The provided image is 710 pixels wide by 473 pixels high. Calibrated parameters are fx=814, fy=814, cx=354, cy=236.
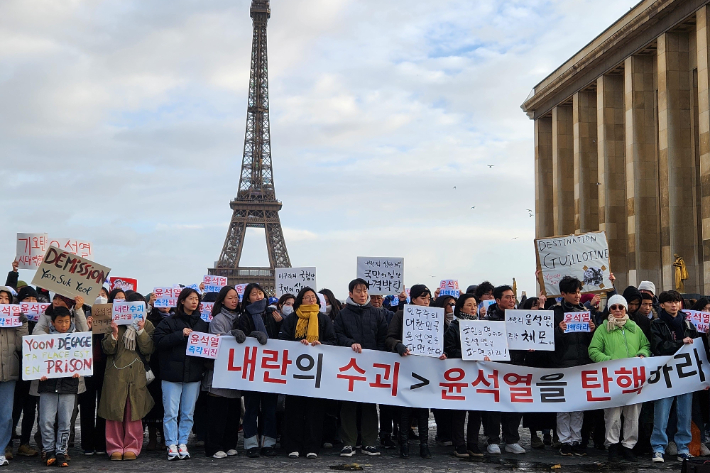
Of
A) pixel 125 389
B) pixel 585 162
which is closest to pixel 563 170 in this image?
pixel 585 162

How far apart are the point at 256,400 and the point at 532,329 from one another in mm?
3546

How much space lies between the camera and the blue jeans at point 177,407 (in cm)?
963

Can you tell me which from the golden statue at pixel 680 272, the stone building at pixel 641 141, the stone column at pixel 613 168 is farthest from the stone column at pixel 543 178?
the golden statue at pixel 680 272

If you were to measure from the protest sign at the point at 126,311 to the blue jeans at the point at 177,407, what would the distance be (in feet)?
2.82

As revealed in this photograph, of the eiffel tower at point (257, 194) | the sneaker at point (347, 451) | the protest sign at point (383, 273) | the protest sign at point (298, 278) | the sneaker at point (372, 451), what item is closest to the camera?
the sneaker at point (347, 451)

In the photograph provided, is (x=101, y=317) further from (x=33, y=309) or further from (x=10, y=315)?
(x=10, y=315)

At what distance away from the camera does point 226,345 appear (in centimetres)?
988

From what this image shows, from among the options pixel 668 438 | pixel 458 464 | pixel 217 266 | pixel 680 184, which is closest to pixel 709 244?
pixel 680 184

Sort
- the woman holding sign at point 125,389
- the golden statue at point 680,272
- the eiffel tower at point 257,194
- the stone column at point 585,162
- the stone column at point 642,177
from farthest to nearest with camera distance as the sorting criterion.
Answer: the eiffel tower at point 257,194 → the stone column at point 585,162 → the stone column at point 642,177 → the golden statue at point 680,272 → the woman holding sign at point 125,389

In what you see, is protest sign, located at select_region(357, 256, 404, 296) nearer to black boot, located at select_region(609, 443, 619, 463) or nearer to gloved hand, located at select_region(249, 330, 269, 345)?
gloved hand, located at select_region(249, 330, 269, 345)

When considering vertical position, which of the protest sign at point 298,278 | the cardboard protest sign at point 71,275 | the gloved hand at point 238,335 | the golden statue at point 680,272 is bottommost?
the gloved hand at point 238,335

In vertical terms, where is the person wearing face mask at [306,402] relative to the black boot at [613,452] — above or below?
above

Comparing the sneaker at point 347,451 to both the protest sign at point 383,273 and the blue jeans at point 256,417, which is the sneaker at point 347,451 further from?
the protest sign at point 383,273

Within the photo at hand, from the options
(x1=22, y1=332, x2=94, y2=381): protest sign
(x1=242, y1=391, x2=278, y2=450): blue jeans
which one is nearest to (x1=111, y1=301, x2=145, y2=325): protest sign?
(x1=22, y1=332, x2=94, y2=381): protest sign
